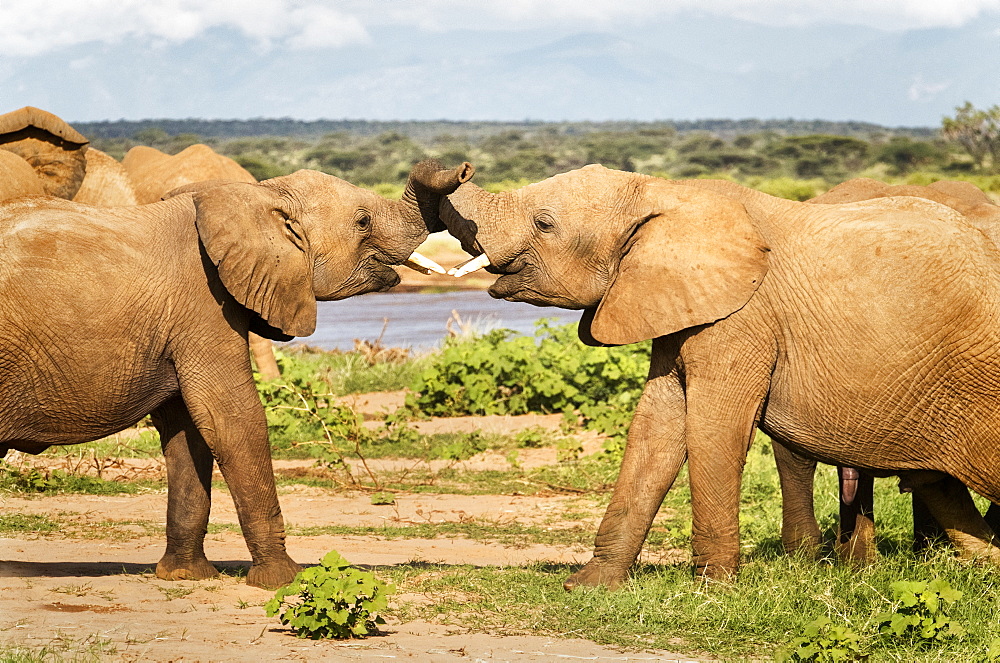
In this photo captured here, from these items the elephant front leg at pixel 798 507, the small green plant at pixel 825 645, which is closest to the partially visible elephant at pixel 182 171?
the elephant front leg at pixel 798 507

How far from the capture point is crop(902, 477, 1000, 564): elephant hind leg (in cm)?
750

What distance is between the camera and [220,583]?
24.9 ft

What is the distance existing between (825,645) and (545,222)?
9.35ft

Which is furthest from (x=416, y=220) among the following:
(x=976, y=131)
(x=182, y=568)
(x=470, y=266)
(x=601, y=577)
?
(x=976, y=131)

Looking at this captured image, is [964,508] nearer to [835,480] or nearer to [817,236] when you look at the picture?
[817,236]

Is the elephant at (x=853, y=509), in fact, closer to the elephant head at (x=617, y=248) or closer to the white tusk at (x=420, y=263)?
the elephant head at (x=617, y=248)

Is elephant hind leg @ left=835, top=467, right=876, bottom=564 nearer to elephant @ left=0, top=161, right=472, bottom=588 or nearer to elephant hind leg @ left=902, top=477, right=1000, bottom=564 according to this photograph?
elephant hind leg @ left=902, top=477, right=1000, bottom=564

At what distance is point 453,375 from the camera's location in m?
14.7

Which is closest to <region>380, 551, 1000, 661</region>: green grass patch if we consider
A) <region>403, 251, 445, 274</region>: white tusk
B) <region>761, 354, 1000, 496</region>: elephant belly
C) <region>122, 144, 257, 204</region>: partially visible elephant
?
<region>761, 354, 1000, 496</region>: elephant belly

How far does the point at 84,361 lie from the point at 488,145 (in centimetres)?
8998

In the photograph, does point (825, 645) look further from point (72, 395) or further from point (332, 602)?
point (72, 395)

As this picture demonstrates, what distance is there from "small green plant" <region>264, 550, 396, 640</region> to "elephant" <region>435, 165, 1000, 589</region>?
1.52m

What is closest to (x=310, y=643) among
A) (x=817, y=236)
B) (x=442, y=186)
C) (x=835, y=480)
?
(x=442, y=186)

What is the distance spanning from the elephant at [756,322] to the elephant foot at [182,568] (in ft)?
7.45
